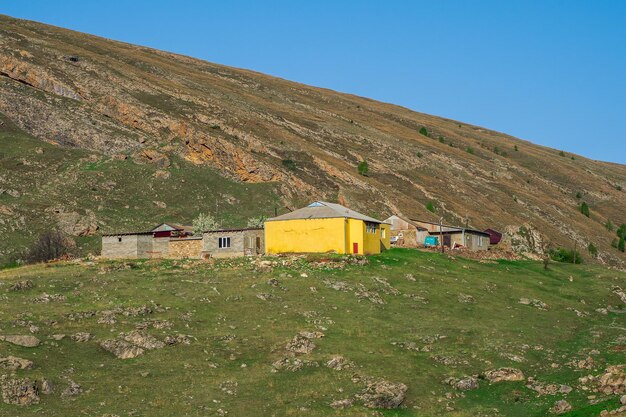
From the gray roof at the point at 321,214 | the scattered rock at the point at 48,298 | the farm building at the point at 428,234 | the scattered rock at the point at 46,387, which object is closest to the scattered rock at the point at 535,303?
the gray roof at the point at 321,214

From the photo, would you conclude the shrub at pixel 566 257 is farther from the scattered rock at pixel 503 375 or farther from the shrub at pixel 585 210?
the scattered rock at pixel 503 375

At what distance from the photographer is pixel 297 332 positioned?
48500 mm


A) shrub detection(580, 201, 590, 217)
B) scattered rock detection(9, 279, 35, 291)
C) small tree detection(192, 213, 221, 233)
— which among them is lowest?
scattered rock detection(9, 279, 35, 291)

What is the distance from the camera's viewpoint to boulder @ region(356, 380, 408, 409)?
39750 millimetres

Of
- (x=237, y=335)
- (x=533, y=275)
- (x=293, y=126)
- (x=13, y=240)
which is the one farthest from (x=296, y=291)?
(x=293, y=126)

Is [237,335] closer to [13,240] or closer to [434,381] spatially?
[434,381]

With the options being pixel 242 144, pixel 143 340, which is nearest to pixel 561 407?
pixel 143 340

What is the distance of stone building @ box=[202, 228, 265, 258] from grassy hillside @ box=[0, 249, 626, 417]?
711cm

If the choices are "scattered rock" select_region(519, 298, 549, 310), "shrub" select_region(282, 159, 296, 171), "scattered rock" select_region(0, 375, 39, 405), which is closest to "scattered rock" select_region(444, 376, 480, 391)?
"scattered rock" select_region(0, 375, 39, 405)

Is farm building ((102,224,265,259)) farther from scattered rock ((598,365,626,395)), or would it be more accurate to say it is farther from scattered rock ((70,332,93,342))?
scattered rock ((598,365,626,395))

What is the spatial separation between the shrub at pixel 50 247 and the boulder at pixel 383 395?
43887 millimetres

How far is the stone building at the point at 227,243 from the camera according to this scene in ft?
240

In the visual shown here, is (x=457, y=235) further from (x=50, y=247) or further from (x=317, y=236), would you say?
(x=50, y=247)

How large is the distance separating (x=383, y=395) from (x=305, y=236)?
33.3 meters
